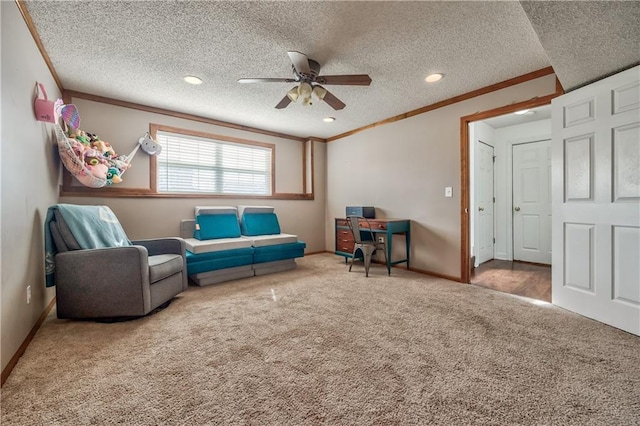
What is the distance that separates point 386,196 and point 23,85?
161 inches

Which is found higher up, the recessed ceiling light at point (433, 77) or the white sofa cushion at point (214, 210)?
the recessed ceiling light at point (433, 77)

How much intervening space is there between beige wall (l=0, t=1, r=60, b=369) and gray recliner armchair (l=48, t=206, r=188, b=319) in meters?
0.15

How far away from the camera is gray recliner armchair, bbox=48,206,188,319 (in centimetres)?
217

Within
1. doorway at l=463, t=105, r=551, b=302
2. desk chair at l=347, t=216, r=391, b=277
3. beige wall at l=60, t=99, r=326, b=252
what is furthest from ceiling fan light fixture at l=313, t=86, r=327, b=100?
doorway at l=463, t=105, r=551, b=302

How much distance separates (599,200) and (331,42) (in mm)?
2531

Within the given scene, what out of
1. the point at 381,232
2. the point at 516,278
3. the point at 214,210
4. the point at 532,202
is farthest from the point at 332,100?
the point at 532,202

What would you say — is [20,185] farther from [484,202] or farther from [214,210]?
[484,202]

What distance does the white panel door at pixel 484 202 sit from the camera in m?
4.41

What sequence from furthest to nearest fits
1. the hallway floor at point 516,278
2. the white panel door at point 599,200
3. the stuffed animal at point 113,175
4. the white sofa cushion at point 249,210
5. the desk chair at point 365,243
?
the white sofa cushion at point 249,210 < the desk chair at point 365,243 < the stuffed animal at point 113,175 < the hallway floor at point 516,278 < the white panel door at point 599,200

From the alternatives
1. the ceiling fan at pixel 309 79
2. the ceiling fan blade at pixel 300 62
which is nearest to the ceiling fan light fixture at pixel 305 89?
the ceiling fan at pixel 309 79

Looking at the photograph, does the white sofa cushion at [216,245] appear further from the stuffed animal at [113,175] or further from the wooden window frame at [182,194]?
the stuffed animal at [113,175]

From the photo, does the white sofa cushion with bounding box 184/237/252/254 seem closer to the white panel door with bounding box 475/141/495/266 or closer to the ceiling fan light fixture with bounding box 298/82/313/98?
the ceiling fan light fixture with bounding box 298/82/313/98

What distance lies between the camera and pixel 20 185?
1834 mm

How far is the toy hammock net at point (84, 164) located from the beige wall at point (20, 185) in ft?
0.61
